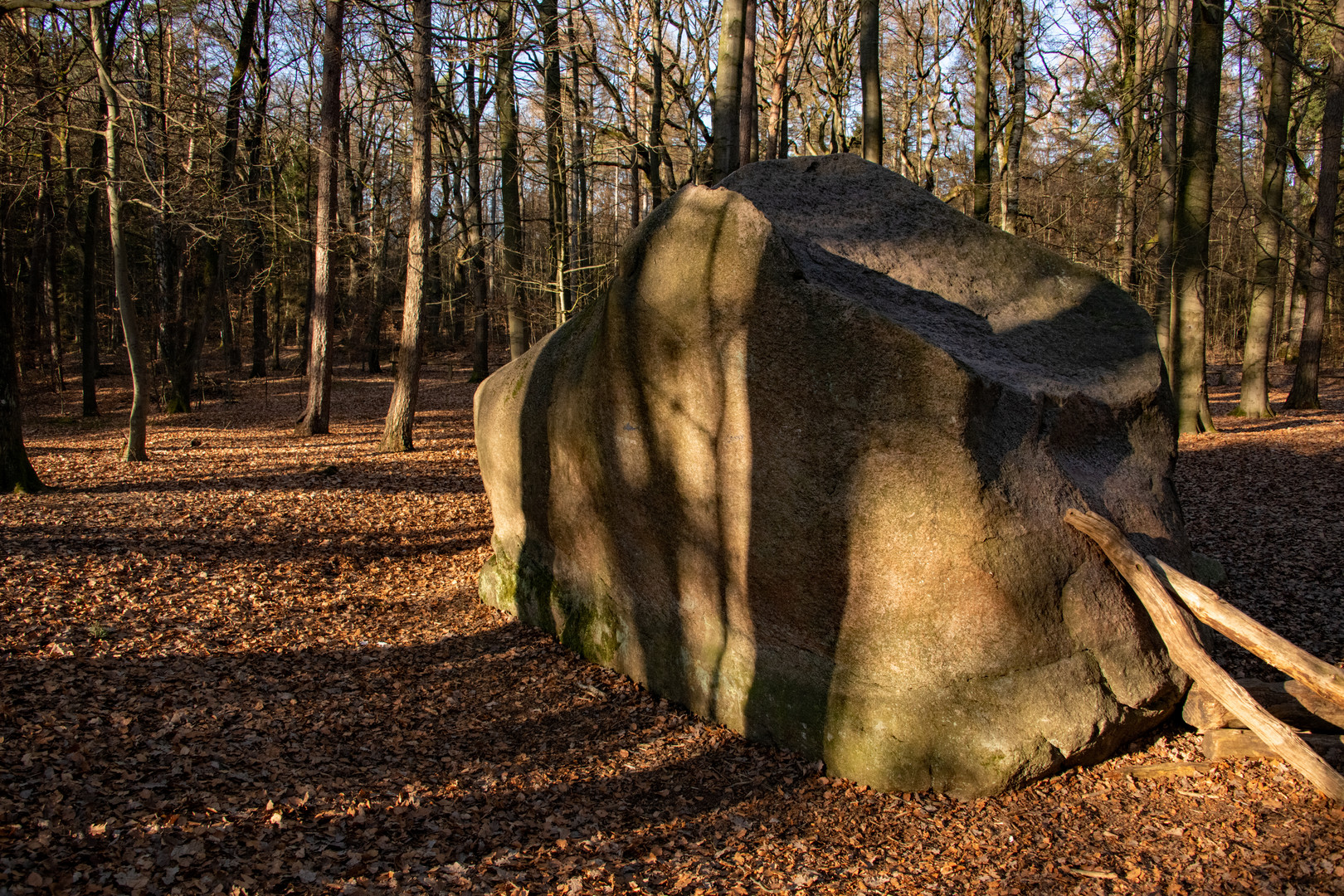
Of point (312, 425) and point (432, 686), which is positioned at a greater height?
point (312, 425)

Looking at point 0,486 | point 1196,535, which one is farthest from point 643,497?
point 0,486

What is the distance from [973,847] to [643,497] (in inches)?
113

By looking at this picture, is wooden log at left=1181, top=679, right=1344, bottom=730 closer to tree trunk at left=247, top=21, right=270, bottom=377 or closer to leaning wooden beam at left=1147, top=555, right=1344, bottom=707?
leaning wooden beam at left=1147, top=555, right=1344, bottom=707

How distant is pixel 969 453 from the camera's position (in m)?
4.45

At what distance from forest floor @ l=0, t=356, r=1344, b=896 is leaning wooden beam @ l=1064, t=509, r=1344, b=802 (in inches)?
11.2

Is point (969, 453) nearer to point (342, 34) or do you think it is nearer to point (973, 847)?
point (973, 847)

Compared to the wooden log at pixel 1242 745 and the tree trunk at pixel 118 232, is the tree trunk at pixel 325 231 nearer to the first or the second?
the tree trunk at pixel 118 232

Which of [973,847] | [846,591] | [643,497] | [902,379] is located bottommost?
[973,847]

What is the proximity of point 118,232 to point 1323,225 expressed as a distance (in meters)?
18.2

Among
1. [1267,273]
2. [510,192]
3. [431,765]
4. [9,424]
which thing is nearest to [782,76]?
[510,192]

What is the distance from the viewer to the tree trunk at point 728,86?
9195 mm

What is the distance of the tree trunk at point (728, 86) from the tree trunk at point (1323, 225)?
7.20 metres

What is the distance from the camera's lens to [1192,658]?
4.28 meters

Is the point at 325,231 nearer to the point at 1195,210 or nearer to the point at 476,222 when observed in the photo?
the point at 476,222
